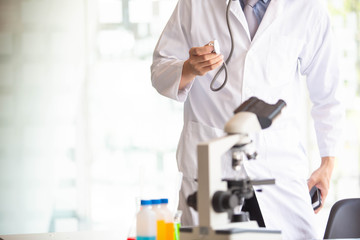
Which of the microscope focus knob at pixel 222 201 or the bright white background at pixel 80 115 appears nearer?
the microscope focus knob at pixel 222 201

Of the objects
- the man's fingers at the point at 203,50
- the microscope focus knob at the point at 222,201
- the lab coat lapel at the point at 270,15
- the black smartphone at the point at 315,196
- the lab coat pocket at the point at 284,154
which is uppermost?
the lab coat lapel at the point at 270,15

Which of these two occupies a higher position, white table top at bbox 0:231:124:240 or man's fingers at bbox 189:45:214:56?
man's fingers at bbox 189:45:214:56

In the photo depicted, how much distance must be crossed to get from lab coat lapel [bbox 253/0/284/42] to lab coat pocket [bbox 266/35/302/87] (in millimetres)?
47

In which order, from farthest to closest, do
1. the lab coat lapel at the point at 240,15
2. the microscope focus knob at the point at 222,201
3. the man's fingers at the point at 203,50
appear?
the lab coat lapel at the point at 240,15
the man's fingers at the point at 203,50
the microscope focus knob at the point at 222,201

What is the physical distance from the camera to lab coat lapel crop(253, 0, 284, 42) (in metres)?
1.78

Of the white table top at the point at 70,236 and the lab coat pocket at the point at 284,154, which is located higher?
the lab coat pocket at the point at 284,154

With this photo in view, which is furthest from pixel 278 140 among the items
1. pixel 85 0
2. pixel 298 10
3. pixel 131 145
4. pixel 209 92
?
pixel 85 0

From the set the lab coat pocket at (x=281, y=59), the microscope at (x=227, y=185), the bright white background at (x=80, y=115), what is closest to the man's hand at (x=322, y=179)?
the lab coat pocket at (x=281, y=59)

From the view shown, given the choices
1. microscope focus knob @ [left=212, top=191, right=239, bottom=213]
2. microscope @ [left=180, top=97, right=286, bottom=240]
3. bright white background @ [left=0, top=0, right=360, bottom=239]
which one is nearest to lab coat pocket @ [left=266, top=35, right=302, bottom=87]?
microscope @ [left=180, top=97, right=286, bottom=240]

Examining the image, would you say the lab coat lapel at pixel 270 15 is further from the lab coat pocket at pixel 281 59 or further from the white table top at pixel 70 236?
the white table top at pixel 70 236

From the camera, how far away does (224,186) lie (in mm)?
1218

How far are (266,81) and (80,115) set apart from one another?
314 centimetres

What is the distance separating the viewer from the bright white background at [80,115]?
4.67m

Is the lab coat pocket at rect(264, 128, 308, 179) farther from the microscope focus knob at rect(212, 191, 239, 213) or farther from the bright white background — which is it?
the bright white background
